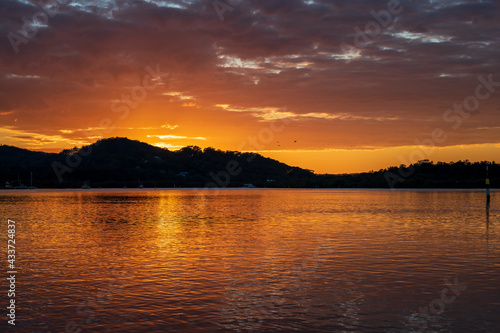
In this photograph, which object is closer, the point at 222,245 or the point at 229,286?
the point at 229,286

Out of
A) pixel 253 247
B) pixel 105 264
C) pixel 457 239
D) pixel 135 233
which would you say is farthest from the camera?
pixel 135 233

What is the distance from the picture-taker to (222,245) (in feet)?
109

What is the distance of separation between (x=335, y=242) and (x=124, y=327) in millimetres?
21738

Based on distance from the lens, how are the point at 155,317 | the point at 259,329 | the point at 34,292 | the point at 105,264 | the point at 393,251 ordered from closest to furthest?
the point at 259,329
the point at 155,317
the point at 34,292
the point at 105,264
the point at 393,251

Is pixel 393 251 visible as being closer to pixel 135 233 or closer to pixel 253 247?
pixel 253 247

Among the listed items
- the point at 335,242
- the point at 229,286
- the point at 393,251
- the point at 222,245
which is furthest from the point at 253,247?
the point at 229,286
